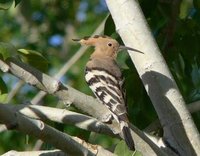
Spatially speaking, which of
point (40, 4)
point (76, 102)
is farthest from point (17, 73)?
point (40, 4)

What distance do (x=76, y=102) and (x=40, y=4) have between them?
19.6 ft

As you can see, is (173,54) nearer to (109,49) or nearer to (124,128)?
(109,49)

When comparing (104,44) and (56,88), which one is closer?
(56,88)

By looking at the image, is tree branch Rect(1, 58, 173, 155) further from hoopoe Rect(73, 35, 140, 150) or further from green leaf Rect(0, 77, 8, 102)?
green leaf Rect(0, 77, 8, 102)

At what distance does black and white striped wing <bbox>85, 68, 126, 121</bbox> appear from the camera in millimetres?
3436

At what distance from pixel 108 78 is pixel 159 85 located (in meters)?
0.42

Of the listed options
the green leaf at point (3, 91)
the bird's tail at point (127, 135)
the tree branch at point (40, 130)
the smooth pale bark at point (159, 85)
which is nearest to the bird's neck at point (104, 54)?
the smooth pale bark at point (159, 85)

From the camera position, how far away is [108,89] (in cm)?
371

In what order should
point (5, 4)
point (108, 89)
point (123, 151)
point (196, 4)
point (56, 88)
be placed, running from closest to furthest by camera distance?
point (56, 88) → point (123, 151) → point (108, 89) → point (5, 4) → point (196, 4)

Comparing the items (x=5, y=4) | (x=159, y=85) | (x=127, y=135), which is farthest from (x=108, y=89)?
(x=5, y=4)

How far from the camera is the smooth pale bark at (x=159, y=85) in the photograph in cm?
351

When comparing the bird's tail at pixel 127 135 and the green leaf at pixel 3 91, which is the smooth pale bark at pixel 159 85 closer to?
the bird's tail at pixel 127 135

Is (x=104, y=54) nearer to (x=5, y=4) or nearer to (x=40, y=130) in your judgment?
(x=5, y=4)

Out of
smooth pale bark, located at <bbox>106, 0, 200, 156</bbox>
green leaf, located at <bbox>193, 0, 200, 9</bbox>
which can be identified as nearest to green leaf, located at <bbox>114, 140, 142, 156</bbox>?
smooth pale bark, located at <bbox>106, 0, 200, 156</bbox>
